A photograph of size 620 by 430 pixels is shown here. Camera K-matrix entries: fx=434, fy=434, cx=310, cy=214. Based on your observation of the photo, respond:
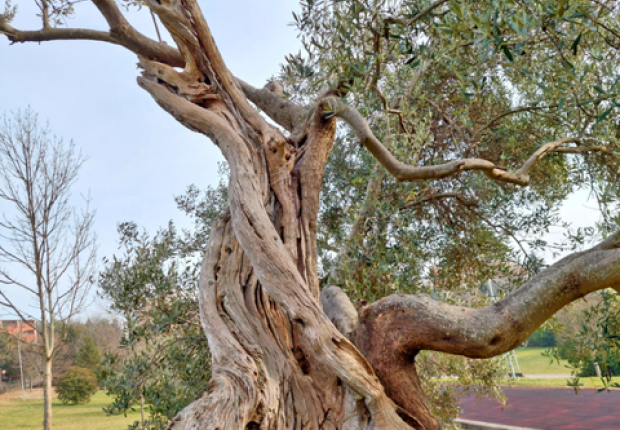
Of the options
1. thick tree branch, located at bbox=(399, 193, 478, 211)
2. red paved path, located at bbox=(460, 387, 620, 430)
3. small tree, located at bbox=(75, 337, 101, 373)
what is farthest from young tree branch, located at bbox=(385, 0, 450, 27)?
small tree, located at bbox=(75, 337, 101, 373)

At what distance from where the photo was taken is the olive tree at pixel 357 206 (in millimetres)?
2773

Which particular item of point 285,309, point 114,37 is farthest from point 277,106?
point 285,309

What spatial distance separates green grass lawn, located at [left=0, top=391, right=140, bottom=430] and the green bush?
10.4 inches

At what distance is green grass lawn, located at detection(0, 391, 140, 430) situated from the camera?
12250 mm

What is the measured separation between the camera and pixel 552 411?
15.6 metres

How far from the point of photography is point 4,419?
12.5 m

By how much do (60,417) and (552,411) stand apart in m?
16.7

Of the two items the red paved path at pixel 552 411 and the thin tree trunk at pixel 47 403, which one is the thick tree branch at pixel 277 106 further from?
the red paved path at pixel 552 411

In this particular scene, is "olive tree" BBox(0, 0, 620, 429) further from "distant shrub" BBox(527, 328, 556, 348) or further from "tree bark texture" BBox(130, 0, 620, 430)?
"distant shrub" BBox(527, 328, 556, 348)

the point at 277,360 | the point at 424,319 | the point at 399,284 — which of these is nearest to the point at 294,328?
the point at 277,360

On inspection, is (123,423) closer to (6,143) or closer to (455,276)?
(6,143)

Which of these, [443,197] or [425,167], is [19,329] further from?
[425,167]

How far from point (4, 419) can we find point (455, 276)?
529 inches

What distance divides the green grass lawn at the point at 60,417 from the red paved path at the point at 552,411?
37.7 feet
